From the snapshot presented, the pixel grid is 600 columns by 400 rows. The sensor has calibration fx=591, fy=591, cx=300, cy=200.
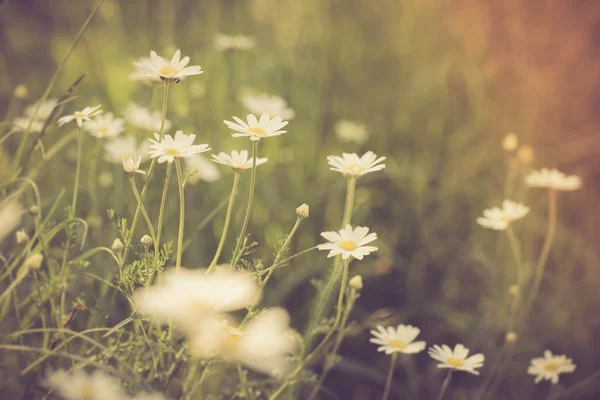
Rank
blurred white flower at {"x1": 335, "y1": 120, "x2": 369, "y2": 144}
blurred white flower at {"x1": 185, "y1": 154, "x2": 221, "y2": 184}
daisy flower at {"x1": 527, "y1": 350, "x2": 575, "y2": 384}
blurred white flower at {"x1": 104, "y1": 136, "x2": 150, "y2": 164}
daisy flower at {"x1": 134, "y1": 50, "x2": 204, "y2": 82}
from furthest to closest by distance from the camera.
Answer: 1. blurred white flower at {"x1": 335, "y1": 120, "x2": 369, "y2": 144}
2. blurred white flower at {"x1": 185, "y1": 154, "x2": 221, "y2": 184}
3. blurred white flower at {"x1": 104, "y1": 136, "x2": 150, "y2": 164}
4. daisy flower at {"x1": 527, "y1": 350, "x2": 575, "y2": 384}
5. daisy flower at {"x1": 134, "y1": 50, "x2": 204, "y2": 82}

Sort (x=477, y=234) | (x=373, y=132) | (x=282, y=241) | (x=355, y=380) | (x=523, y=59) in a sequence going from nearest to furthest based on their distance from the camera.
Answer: (x=282, y=241) < (x=355, y=380) < (x=477, y=234) < (x=373, y=132) < (x=523, y=59)

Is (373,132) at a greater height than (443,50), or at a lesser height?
lesser

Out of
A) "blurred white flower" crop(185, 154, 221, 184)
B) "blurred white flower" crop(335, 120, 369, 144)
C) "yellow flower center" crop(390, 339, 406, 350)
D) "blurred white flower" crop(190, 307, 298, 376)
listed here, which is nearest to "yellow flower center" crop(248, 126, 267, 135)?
"blurred white flower" crop(190, 307, 298, 376)

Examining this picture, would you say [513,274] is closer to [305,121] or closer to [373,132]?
[373,132]

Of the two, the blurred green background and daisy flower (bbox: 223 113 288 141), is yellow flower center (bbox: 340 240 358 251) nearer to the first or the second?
daisy flower (bbox: 223 113 288 141)

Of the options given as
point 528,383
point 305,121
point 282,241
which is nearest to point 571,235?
point 528,383

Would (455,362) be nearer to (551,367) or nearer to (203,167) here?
(551,367)

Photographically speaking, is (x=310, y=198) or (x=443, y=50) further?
(x=443, y=50)
